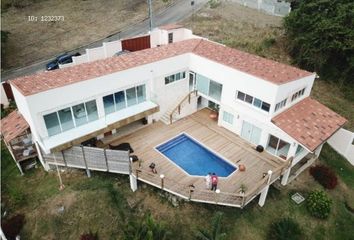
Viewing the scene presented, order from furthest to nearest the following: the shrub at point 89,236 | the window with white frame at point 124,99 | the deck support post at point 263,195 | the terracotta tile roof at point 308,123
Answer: the window with white frame at point 124,99, the terracotta tile roof at point 308,123, the deck support post at point 263,195, the shrub at point 89,236

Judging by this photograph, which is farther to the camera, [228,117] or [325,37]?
[325,37]

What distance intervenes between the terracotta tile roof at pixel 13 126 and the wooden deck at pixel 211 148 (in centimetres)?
764

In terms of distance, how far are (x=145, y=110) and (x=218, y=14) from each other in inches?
1463

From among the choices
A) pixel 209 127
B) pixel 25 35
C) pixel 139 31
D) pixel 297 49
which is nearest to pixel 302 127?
pixel 209 127

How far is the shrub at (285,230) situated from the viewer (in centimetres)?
1994

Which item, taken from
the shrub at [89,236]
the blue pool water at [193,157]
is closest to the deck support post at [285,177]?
the blue pool water at [193,157]

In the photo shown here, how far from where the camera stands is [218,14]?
54.7 metres

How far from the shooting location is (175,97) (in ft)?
93.9

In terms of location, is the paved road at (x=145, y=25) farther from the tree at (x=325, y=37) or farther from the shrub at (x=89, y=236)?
the shrub at (x=89, y=236)

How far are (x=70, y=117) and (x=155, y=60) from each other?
28.8ft

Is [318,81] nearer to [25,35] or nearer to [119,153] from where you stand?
[119,153]

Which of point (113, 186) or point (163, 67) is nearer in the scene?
point (113, 186)

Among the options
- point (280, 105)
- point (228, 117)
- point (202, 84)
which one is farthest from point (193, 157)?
point (280, 105)

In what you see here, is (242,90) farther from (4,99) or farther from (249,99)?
(4,99)
